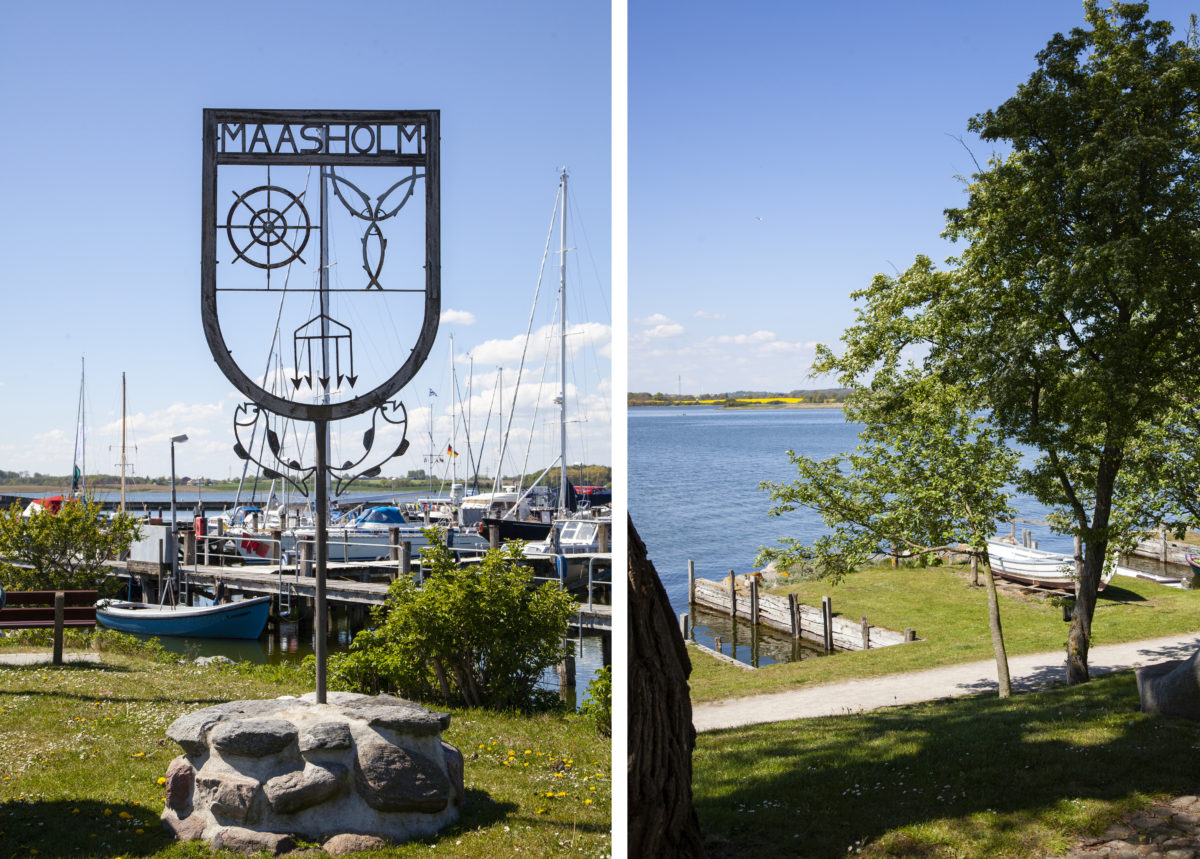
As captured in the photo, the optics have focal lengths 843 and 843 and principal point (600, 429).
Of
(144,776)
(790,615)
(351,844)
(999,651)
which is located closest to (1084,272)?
(999,651)

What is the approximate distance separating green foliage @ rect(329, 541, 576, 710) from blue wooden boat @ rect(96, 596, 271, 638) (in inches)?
143

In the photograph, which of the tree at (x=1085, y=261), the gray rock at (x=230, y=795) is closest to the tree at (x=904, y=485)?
the tree at (x=1085, y=261)

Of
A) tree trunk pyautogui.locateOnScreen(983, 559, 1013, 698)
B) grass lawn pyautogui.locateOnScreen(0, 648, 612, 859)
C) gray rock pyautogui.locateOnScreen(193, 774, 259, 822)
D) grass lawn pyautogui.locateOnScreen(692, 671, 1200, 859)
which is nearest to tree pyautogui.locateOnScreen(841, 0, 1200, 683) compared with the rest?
tree trunk pyautogui.locateOnScreen(983, 559, 1013, 698)

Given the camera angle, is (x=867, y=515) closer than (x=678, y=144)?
No

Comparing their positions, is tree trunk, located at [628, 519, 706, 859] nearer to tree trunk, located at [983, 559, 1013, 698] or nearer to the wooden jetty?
tree trunk, located at [983, 559, 1013, 698]

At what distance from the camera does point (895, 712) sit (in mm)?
4262

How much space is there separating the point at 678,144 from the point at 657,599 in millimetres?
1714

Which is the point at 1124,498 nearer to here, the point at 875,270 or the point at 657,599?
the point at 875,270

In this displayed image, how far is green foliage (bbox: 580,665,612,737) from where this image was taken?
3.48 m

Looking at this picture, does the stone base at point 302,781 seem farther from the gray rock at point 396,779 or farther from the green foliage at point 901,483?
the green foliage at point 901,483

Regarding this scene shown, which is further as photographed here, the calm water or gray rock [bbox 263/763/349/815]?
the calm water

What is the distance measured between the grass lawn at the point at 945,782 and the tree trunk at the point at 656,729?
0.25 metres

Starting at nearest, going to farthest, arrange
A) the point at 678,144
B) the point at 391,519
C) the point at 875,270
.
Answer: the point at 678,144
the point at 875,270
the point at 391,519

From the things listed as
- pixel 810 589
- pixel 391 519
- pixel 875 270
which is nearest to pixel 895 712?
pixel 875 270
